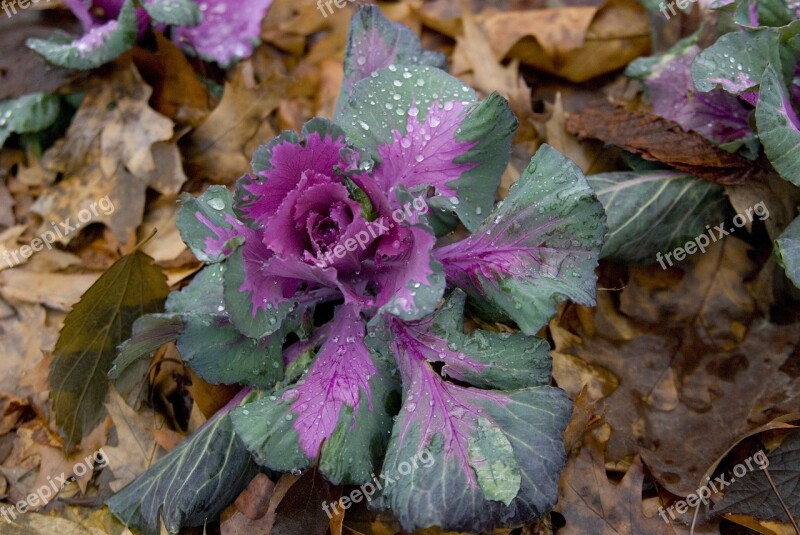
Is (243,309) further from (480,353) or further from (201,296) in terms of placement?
(480,353)

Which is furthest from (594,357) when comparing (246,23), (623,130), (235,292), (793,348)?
(246,23)

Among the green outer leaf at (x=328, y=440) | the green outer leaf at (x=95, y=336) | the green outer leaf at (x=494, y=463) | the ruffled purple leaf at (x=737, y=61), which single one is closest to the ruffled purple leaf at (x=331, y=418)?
the green outer leaf at (x=328, y=440)

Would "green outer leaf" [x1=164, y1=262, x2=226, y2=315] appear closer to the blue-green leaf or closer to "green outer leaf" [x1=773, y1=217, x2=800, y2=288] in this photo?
the blue-green leaf

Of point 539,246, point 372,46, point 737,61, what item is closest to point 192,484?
point 539,246

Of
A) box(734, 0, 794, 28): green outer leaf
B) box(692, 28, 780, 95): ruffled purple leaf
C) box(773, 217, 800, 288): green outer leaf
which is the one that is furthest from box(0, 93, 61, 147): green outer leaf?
box(773, 217, 800, 288): green outer leaf

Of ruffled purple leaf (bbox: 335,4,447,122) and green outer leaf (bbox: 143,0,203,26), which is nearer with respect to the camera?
ruffled purple leaf (bbox: 335,4,447,122)

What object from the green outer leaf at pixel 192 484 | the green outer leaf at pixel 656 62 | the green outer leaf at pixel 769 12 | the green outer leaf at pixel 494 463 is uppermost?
the green outer leaf at pixel 769 12

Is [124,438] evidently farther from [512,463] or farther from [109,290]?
[512,463]

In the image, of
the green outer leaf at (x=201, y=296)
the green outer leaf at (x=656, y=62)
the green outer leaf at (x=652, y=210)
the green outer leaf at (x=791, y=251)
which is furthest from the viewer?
the green outer leaf at (x=656, y=62)

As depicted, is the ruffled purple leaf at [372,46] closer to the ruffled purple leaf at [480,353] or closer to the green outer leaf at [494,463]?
the ruffled purple leaf at [480,353]
